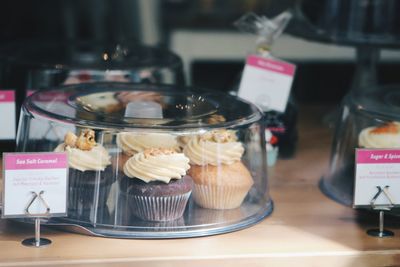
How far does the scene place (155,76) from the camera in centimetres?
223

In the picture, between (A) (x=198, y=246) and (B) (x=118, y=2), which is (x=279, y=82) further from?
(B) (x=118, y=2)

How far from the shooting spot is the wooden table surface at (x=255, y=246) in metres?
1.47

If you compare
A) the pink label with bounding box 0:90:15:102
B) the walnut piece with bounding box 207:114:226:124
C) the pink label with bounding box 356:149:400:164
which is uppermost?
the walnut piece with bounding box 207:114:226:124

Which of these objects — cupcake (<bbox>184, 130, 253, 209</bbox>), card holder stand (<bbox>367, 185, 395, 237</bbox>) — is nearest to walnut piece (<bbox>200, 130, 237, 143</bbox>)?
cupcake (<bbox>184, 130, 253, 209</bbox>)

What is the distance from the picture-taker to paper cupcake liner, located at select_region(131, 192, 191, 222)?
1.61 metres

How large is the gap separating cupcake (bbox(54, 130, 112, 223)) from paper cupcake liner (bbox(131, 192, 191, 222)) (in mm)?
68

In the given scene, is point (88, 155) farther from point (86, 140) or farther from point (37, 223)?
point (37, 223)

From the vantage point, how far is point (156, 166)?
5.25 feet

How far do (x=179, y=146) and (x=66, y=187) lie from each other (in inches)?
11.6

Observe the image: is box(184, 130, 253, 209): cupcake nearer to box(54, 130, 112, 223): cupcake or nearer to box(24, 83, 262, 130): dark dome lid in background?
box(24, 83, 262, 130): dark dome lid in background

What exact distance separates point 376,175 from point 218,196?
336mm

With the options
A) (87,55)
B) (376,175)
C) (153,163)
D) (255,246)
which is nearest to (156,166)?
(153,163)

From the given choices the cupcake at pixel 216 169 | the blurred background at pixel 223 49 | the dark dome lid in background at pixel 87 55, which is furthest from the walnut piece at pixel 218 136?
the blurred background at pixel 223 49

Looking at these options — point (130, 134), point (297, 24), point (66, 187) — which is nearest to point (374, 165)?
point (130, 134)
